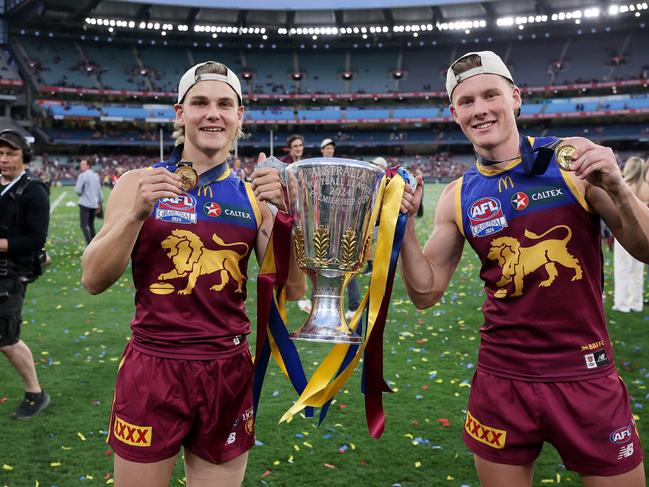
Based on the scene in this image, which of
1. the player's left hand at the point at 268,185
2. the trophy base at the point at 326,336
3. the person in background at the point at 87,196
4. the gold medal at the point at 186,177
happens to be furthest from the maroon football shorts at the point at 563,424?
the person in background at the point at 87,196

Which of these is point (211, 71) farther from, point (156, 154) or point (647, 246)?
point (156, 154)

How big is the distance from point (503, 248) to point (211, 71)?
138cm

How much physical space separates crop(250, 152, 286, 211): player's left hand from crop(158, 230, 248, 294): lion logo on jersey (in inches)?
12.3

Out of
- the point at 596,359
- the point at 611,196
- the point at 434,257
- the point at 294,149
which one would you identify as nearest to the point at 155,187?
the point at 434,257

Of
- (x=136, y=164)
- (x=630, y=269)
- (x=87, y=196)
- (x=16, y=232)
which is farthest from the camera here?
(x=136, y=164)

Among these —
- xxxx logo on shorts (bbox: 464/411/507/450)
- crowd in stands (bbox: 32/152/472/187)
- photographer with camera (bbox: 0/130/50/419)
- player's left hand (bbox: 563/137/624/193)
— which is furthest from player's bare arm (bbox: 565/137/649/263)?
crowd in stands (bbox: 32/152/472/187)

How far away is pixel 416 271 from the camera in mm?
Answer: 2328

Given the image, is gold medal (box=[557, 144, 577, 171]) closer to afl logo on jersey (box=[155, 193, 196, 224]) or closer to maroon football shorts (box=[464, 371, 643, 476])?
maroon football shorts (box=[464, 371, 643, 476])

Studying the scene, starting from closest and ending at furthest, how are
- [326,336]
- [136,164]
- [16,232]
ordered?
[326,336] < [16,232] < [136,164]

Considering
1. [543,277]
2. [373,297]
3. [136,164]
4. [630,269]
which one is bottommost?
[630,269]

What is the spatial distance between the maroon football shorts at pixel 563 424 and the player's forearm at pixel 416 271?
431mm

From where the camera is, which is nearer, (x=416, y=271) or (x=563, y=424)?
(x=563, y=424)

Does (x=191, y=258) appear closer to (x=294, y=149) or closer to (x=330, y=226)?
(x=330, y=226)

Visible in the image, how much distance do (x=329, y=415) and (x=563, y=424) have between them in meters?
2.92
